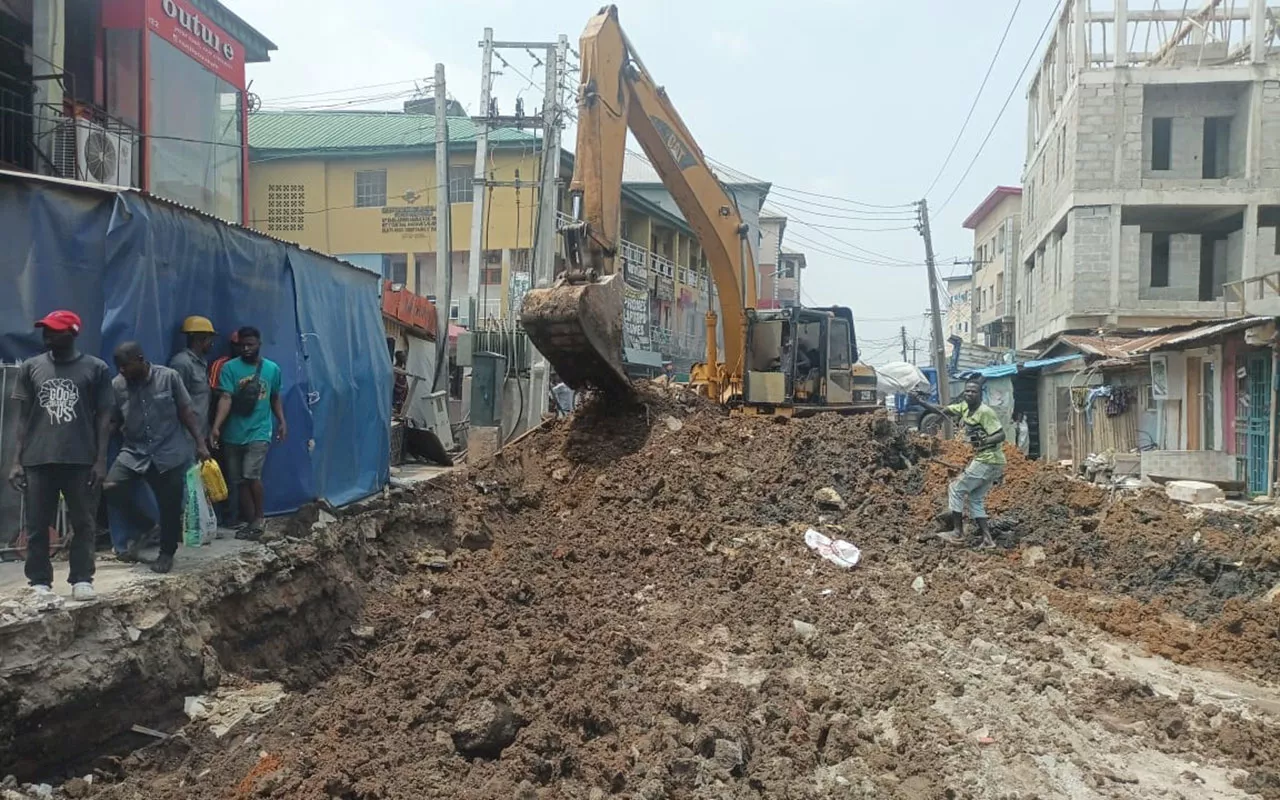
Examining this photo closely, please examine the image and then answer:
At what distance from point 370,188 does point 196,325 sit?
828 inches

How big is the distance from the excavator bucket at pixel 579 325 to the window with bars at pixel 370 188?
18590 millimetres

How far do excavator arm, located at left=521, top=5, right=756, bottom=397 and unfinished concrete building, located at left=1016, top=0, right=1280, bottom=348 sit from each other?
50.5 feet

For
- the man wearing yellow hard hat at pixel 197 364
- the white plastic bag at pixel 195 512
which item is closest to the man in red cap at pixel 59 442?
the white plastic bag at pixel 195 512

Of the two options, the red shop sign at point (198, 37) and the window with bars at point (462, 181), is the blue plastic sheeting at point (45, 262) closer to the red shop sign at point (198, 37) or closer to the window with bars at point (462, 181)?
the red shop sign at point (198, 37)

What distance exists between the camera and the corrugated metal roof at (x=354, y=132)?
→ 25.1m

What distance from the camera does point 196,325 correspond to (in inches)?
238

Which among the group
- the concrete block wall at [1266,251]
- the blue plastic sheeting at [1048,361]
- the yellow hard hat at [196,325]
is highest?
the concrete block wall at [1266,251]

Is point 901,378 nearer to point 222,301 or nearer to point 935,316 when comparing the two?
point 935,316

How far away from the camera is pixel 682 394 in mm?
10969

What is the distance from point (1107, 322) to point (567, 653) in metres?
21.9

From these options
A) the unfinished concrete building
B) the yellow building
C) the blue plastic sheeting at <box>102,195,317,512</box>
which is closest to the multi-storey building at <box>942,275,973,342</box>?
the unfinished concrete building

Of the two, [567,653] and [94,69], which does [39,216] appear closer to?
[567,653]

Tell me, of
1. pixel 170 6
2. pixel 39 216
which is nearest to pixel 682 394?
pixel 39 216

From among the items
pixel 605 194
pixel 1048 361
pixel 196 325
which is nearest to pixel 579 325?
pixel 605 194
